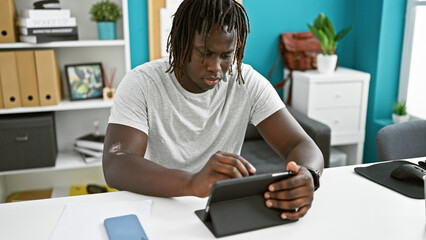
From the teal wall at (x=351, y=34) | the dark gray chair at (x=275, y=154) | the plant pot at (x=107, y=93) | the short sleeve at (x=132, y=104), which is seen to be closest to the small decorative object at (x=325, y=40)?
the teal wall at (x=351, y=34)

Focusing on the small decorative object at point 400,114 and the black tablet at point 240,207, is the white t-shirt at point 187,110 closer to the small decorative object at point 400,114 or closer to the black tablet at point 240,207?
the black tablet at point 240,207

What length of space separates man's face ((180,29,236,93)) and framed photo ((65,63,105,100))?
5.04 feet

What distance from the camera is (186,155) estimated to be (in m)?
1.41

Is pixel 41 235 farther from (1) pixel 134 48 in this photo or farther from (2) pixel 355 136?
(2) pixel 355 136

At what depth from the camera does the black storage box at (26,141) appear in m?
2.42

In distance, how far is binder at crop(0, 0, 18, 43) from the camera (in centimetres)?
231

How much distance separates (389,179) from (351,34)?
2278 mm

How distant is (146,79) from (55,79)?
131 centimetres

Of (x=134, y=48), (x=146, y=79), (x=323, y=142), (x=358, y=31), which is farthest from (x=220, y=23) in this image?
(x=358, y=31)

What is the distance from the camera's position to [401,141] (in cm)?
158

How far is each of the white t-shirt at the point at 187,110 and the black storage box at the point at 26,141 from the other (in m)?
1.31

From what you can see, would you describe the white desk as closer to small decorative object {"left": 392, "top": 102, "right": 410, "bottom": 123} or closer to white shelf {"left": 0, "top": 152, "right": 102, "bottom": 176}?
white shelf {"left": 0, "top": 152, "right": 102, "bottom": 176}

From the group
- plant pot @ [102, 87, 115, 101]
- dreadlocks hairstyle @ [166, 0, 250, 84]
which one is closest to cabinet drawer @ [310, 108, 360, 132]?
plant pot @ [102, 87, 115, 101]

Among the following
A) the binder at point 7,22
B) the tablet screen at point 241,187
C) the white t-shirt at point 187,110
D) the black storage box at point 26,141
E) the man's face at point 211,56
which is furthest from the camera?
the black storage box at point 26,141
